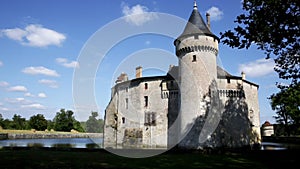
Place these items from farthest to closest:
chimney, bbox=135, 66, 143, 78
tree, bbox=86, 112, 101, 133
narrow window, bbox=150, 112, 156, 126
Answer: tree, bbox=86, 112, 101, 133 → chimney, bbox=135, 66, 143, 78 → narrow window, bbox=150, 112, 156, 126

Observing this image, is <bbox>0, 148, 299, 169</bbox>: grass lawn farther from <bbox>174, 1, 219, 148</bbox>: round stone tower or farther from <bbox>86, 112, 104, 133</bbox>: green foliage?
<bbox>86, 112, 104, 133</bbox>: green foliage

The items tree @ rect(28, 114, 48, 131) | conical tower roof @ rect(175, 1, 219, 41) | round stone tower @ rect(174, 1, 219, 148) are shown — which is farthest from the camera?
tree @ rect(28, 114, 48, 131)

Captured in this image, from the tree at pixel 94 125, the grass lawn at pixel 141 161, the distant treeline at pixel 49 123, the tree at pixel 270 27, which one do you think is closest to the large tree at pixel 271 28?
the tree at pixel 270 27

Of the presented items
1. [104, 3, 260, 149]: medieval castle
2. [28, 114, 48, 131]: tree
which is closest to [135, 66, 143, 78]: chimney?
[104, 3, 260, 149]: medieval castle

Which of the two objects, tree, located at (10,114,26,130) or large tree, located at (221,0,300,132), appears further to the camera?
tree, located at (10,114,26,130)

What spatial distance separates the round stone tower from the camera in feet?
82.1

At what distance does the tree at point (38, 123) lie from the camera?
255 feet

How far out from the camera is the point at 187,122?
2506cm

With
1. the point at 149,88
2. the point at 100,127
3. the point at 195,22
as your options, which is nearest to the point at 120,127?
the point at 149,88

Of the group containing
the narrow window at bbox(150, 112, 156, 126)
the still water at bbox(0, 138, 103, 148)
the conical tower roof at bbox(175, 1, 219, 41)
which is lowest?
the still water at bbox(0, 138, 103, 148)

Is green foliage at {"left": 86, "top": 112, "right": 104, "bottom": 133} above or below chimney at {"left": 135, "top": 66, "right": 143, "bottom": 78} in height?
below

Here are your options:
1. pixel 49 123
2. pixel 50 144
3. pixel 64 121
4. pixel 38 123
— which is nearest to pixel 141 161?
pixel 50 144

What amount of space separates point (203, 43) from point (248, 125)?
37.2 ft

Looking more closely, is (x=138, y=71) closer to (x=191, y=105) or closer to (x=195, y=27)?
(x=195, y=27)
